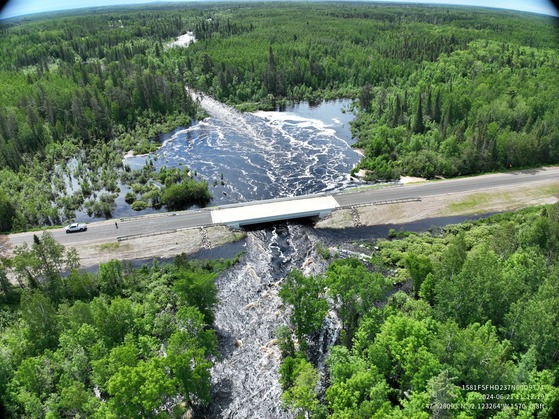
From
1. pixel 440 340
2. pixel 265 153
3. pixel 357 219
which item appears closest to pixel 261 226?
pixel 357 219

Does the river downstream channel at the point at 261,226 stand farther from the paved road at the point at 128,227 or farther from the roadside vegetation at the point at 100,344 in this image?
the paved road at the point at 128,227

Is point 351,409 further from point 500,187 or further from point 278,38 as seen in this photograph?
point 278,38

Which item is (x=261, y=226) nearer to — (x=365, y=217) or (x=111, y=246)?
(x=365, y=217)

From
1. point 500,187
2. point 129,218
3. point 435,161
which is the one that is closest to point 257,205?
point 129,218

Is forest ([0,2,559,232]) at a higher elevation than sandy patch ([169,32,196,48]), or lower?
lower

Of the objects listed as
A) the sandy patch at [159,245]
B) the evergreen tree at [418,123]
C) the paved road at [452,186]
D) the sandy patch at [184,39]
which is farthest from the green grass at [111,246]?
the sandy patch at [184,39]

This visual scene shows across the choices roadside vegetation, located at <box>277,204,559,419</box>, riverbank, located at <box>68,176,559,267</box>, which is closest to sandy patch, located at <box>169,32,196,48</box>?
riverbank, located at <box>68,176,559,267</box>

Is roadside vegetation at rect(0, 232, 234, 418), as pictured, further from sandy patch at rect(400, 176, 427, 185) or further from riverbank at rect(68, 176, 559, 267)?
sandy patch at rect(400, 176, 427, 185)
